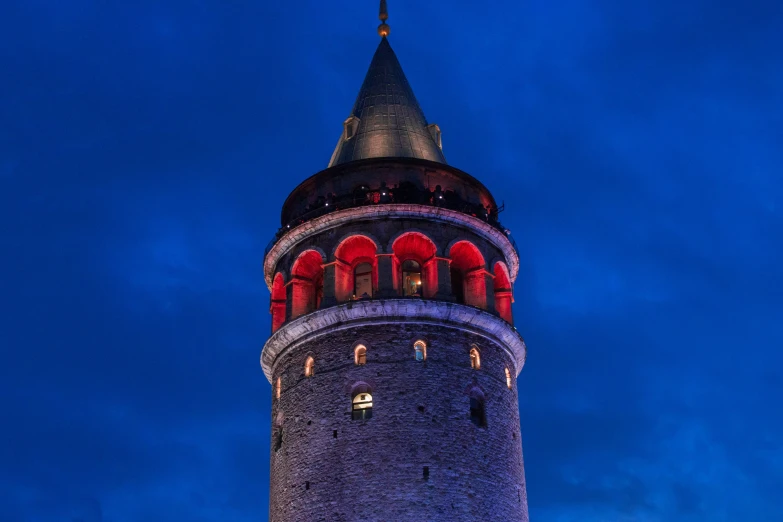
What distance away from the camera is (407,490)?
36406mm

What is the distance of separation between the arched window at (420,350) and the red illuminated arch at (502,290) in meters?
5.84

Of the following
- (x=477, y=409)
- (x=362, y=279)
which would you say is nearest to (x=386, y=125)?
(x=362, y=279)

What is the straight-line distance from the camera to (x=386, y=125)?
47375 mm

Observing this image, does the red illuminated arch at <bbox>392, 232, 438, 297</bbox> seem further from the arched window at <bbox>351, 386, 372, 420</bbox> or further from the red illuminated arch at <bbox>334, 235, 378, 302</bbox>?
the arched window at <bbox>351, 386, 372, 420</bbox>

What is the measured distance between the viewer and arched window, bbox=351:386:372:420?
38625mm

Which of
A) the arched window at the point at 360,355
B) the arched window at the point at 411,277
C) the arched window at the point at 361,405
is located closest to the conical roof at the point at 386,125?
the arched window at the point at 411,277

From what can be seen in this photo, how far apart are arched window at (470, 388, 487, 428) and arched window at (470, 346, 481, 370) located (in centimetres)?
109

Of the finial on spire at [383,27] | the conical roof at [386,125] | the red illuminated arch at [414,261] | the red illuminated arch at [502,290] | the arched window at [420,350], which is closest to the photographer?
the arched window at [420,350]

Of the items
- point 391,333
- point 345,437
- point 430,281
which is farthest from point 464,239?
point 345,437

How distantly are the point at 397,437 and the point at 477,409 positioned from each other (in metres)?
4.04

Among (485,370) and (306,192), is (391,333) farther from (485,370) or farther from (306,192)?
(306,192)

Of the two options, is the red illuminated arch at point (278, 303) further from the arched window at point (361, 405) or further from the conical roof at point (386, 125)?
the arched window at point (361, 405)

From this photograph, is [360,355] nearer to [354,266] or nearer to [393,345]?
[393,345]

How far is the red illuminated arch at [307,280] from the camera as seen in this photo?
4309 cm
